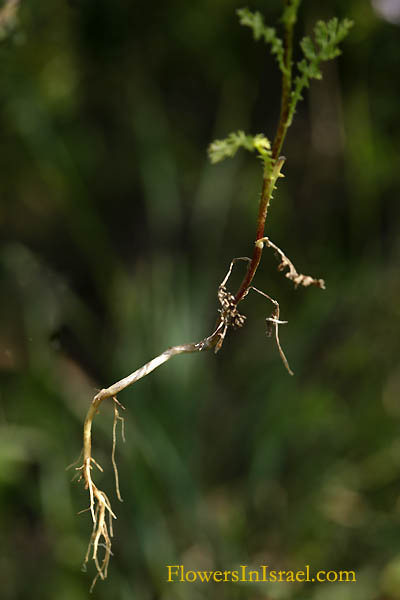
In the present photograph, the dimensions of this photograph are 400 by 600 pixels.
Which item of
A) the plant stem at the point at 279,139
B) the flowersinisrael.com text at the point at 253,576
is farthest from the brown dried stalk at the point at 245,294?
the flowersinisrael.com text at the point at 253,576

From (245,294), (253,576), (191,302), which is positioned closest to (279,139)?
(245,294)

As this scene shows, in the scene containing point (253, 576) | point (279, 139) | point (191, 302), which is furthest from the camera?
point (191, 302)

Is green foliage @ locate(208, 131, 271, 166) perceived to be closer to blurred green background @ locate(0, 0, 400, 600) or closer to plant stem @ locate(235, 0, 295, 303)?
plant stem @ locate(235, 0, 295, 303)

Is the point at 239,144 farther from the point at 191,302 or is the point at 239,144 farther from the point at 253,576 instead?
the point at 191,302

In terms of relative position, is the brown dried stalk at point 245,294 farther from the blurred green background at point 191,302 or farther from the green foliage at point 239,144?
the blurred green background at point 191,302

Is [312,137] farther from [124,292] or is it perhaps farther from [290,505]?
[290,505]

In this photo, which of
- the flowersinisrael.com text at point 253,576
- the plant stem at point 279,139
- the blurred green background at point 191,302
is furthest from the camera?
the blurred green background at point 191,302

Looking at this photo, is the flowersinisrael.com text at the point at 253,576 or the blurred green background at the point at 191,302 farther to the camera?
the blurred green background at the point at 191,302

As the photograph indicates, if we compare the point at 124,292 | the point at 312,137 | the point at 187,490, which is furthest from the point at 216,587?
the point at 312,137
